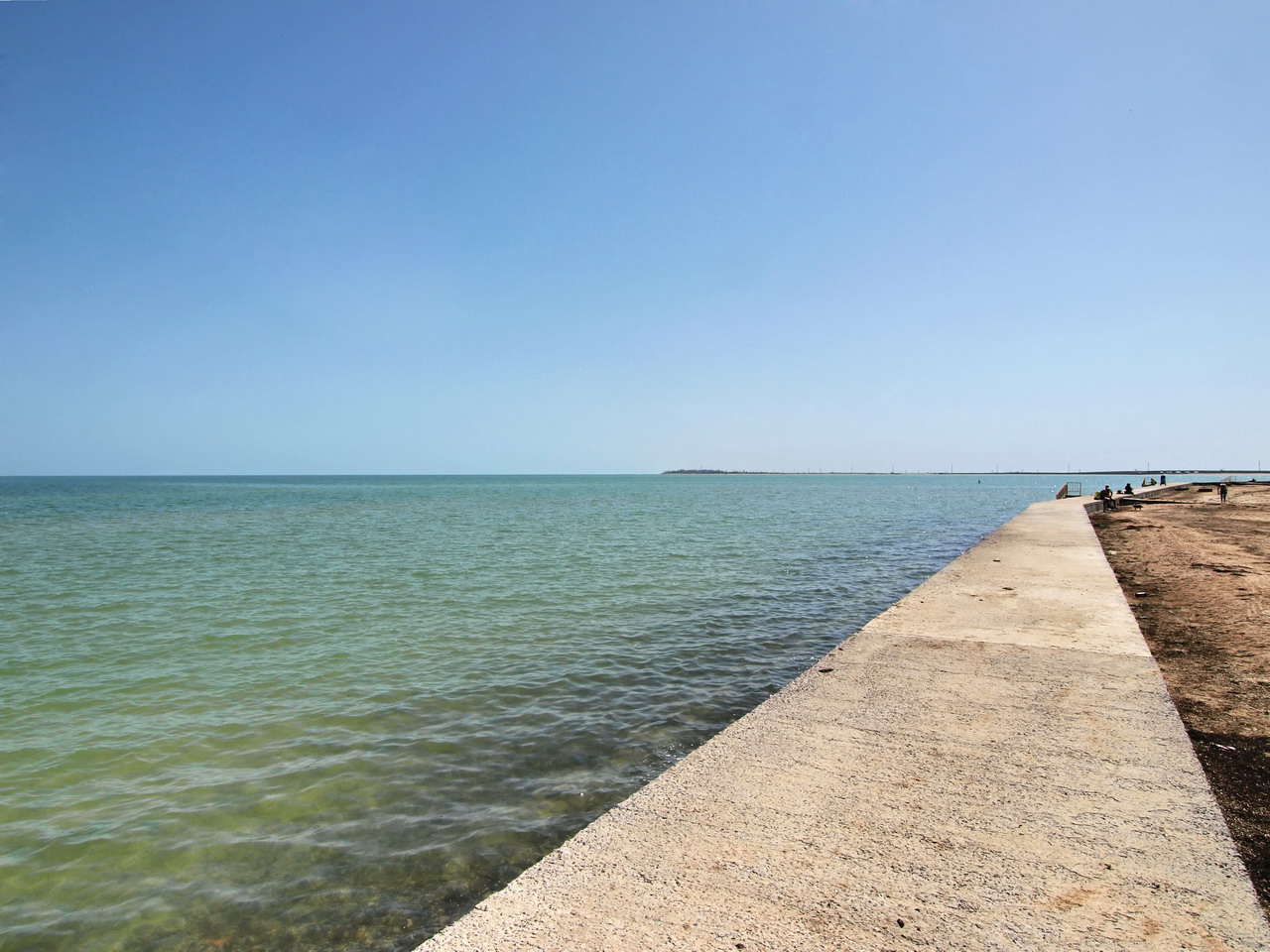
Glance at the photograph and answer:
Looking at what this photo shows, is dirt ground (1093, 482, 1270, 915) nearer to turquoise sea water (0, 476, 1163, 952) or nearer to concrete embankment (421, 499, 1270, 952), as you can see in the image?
concrete embankment (421, 499, 1270, 952)

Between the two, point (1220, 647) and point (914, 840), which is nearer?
point (914, 840)

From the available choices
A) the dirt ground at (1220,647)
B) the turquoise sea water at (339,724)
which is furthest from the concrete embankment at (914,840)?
the turquoise sea water at (339,724)

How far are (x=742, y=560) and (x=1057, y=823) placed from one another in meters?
14.2

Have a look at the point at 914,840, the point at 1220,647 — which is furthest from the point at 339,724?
the point at 1220,647

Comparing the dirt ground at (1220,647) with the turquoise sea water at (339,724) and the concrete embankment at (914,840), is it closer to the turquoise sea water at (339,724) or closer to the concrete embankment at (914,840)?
the concrete embankment at (914,840)

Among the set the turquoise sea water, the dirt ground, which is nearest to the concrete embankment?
the dirt ground

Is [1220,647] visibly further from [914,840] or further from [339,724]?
[339,724]

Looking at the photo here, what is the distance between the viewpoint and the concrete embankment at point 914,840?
2.33m

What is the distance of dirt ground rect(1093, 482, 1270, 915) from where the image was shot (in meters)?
3.55

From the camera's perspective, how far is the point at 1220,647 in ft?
22.1

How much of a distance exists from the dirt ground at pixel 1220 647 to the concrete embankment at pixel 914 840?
0.86 ft

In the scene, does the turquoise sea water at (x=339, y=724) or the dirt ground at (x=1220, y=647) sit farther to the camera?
the turquoise sea water at (x=339, y=724)

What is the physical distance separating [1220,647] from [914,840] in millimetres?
6127

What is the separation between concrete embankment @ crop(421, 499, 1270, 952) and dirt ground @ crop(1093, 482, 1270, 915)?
0.26 m
